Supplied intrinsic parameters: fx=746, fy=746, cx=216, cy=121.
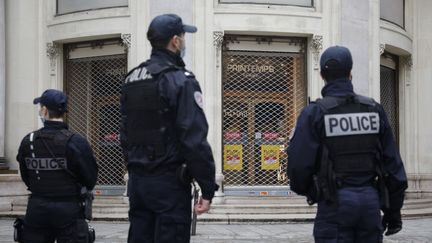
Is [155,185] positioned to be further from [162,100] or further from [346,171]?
[346,171]

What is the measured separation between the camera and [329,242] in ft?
16.5

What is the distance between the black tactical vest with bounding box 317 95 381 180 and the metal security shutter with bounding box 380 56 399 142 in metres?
15.2

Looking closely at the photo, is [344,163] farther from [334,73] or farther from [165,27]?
[165,27]

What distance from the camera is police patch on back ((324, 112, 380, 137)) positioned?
514cm

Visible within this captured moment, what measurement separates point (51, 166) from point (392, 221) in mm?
2740

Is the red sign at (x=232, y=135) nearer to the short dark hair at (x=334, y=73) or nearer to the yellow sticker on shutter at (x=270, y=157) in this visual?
the yellow sticker on shutter at (x=270, y=157)

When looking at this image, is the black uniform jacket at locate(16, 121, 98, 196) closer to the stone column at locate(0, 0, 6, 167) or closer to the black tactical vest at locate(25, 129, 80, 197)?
the black tactical vest at locate(25, 129, 80, 197)

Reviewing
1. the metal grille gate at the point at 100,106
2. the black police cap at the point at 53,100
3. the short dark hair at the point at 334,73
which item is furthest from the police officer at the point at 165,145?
the metal grille gate at the point at 100,106

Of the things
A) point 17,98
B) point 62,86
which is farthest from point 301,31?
point 17,98

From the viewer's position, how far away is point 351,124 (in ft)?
17.0

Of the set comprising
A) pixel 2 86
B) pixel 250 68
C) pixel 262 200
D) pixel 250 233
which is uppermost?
pixel 250 68

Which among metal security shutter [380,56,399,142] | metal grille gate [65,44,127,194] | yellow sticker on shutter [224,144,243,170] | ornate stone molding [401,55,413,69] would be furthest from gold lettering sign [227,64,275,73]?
ornate stone molding [401,55,413,69]

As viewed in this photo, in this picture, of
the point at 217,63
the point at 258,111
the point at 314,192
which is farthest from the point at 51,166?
the point at 258,111

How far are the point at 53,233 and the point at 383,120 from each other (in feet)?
9.16
